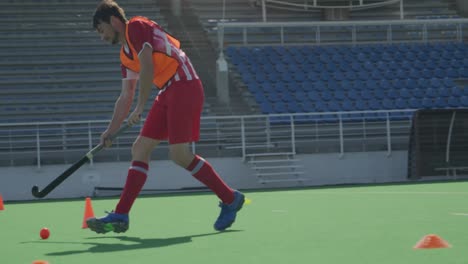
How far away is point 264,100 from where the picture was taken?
2033 cm

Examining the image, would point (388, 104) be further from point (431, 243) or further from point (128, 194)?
point (431, 243)

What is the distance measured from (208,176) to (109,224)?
3.00 feet

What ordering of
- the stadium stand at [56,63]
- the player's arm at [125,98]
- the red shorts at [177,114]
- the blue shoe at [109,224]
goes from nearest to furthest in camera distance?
1. the blue shoe at [109,224]
2. the red shorts at [177,114]
3. the player's arm at [125,98]
4. the stadium stand at [56,63]

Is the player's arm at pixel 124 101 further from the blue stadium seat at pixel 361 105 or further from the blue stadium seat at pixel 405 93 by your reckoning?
the blue stadium seat at pixel 405 93

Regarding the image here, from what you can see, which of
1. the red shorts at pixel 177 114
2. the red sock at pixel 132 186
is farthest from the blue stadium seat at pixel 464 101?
the red sock at pixel 132 186

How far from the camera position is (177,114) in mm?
6914

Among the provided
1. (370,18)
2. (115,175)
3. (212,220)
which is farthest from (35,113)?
(212,220)

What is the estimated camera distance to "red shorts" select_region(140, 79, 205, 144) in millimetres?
6922

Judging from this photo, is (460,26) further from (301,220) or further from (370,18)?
(301,220)

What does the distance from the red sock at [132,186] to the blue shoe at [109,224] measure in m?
0.09

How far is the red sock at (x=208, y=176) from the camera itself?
23.5 ft

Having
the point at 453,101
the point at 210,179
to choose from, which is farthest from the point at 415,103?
the point at 210,179

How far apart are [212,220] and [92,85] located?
41.4ft

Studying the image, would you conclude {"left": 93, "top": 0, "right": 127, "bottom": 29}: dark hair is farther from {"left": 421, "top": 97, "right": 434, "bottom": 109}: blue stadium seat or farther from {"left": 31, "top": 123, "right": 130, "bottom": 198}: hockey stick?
{"left": 421, "top": 97, "right": 434, "bottom": 109}: blue stadium seat
